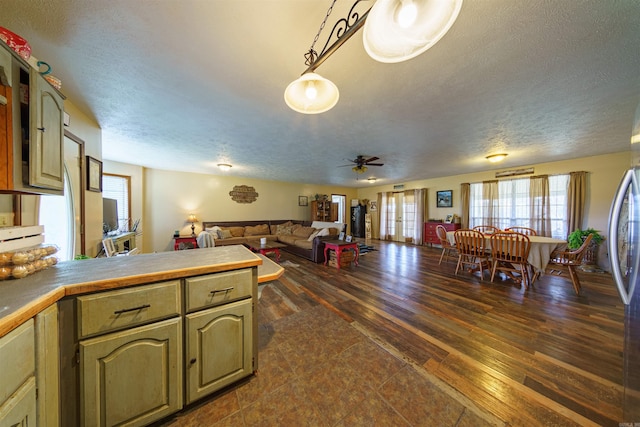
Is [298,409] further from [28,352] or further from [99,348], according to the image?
[28,352]

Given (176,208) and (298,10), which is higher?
(298,10)

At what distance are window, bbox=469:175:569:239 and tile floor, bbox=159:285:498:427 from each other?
5.53 m

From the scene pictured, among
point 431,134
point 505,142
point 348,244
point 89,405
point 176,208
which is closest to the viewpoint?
point 89,405

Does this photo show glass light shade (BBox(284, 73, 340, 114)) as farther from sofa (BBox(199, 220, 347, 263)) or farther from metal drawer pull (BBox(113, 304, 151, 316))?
sofa (BBox(199, 220, 347, 263))

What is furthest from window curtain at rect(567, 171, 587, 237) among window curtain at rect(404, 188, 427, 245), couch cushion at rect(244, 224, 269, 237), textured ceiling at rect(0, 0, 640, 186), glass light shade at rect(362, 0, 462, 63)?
couch cushion at rect(244, 224, 269, 237)

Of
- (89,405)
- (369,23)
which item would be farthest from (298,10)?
(89,405)

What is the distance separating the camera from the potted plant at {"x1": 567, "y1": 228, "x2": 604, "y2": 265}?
3833 millimetres

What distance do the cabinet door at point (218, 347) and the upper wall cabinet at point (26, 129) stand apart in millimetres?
1111

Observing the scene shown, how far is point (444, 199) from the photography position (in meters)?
6.29

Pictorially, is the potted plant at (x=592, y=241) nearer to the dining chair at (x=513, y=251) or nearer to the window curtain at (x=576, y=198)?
the window curtain at (x=576, y=198)

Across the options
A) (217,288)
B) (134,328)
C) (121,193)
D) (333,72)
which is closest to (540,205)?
(333,72)

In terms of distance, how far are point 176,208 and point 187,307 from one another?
550cm

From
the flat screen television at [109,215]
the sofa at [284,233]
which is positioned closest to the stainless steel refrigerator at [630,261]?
the sofa at [284,233]

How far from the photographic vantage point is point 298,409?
1.21 metres
